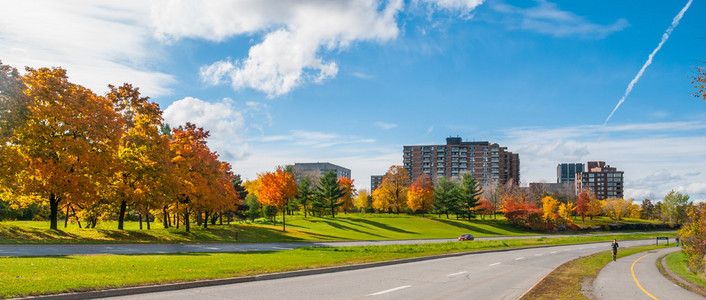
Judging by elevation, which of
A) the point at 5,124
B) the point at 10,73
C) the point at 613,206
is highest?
the point at 10,73

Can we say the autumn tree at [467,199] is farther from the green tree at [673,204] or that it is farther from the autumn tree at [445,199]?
the green tree at [673,204]

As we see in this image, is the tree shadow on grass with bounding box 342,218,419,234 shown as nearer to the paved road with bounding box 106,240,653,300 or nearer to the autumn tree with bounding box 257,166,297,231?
the autumn tree with bounding box 257,166,297,231

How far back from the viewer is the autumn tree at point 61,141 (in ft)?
93.3

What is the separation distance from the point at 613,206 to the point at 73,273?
471 feet

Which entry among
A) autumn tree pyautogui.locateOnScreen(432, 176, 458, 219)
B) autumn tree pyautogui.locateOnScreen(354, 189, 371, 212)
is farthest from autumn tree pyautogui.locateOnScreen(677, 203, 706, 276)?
autumn tree pyautogui.locateOnScreen(354, 189, 371, 212)

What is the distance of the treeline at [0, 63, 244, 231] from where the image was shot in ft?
89.8

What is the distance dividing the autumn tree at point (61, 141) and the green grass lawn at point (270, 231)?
293 centimetres

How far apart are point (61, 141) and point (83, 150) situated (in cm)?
134

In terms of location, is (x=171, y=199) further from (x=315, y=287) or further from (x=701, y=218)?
(x=701, y=218)

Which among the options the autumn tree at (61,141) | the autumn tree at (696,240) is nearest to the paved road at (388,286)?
the autumn tree at (696,240)

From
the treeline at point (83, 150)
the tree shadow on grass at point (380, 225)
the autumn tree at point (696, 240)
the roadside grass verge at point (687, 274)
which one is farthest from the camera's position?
the tree shadow on grass at point (380, 225)

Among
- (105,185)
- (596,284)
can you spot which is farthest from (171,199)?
(596,284)

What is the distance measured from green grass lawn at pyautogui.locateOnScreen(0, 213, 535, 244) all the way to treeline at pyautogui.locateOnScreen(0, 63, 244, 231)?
8.56 feet

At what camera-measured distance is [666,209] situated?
350ft
